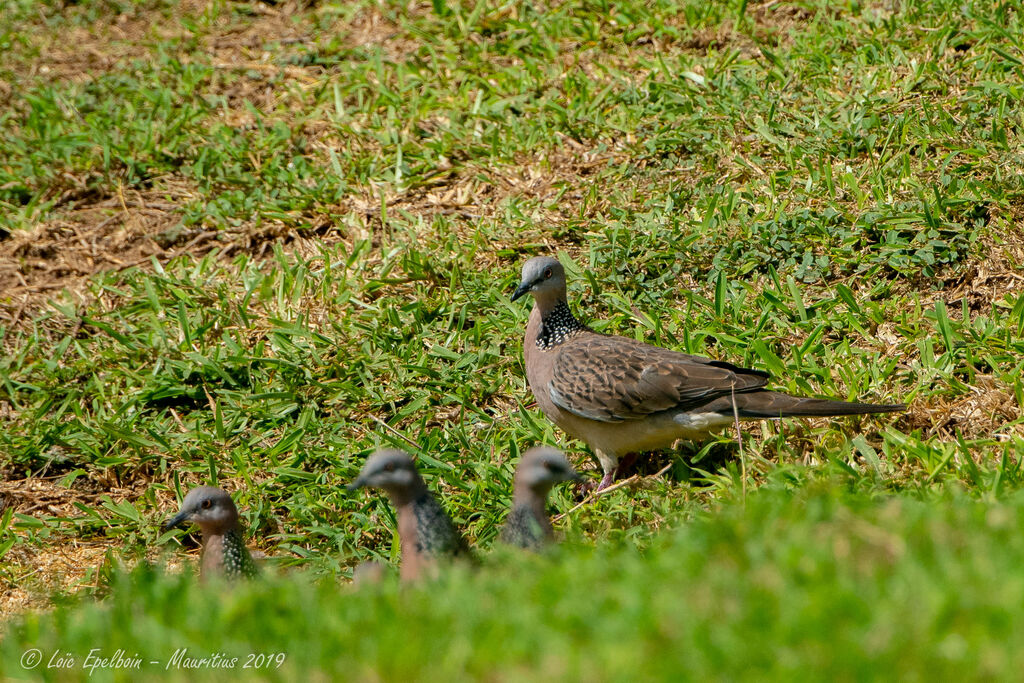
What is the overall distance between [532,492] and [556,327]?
5.43ft

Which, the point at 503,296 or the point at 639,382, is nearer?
the point at 639,382

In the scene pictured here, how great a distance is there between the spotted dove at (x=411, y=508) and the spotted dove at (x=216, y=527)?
729 millimetres

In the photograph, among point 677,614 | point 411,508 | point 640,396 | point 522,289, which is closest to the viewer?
point 677,614

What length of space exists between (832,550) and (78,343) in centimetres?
562

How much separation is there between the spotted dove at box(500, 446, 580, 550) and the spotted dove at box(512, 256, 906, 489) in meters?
0.88

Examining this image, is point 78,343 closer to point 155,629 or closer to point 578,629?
point 155,629

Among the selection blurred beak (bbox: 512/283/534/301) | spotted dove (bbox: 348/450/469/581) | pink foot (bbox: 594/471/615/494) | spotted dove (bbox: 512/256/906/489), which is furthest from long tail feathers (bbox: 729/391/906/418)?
spotted dove (bbox: 348/450/469/581)

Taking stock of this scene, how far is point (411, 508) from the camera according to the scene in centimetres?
485

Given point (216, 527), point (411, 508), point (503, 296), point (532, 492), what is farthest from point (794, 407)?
point (216, 527)

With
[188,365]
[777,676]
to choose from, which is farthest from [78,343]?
[777,676]

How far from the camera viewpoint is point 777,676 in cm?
285

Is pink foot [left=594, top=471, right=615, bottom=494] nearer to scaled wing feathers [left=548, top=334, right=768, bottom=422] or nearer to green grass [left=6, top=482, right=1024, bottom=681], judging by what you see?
scaled wing feathers [left=548, top=334, right=768, bottom=422]

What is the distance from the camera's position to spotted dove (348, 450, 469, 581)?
479 centimetres

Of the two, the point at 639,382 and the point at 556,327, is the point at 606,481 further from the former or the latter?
the point at 556,327
